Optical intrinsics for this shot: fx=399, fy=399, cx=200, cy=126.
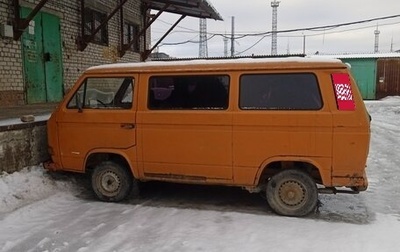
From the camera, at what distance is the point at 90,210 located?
5.07 m

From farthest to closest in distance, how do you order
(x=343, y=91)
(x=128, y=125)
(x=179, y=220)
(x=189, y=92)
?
(x=128, y=125) → (x=189, y=92) → (x=179, y=220) → (x=343, y=91)

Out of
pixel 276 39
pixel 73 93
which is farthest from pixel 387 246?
pixel 276 39

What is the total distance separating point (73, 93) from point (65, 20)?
577cm

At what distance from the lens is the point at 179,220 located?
4.64m

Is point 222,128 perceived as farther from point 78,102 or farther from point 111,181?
point 78,102

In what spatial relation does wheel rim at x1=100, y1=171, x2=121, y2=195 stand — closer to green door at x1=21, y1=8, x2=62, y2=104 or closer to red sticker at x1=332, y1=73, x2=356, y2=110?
red sticker at x1=332, y1=73, x2=356, y2=110

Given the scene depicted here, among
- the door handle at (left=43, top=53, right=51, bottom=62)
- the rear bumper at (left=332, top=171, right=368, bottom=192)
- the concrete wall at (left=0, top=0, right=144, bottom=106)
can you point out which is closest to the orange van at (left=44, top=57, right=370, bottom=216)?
the rear bumper at (left=332, top=171, right=368, bottom=192)

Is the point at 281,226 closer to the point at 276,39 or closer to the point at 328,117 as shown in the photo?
the point at 328,117

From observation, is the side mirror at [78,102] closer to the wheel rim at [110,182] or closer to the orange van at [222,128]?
the orange van at [222,128]

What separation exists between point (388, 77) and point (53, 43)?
20.5 m

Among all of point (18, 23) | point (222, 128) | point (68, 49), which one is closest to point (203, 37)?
point (68, 49)

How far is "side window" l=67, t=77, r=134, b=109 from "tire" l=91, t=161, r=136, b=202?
32.0 inches

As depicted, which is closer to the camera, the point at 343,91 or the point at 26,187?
the point at 343,91

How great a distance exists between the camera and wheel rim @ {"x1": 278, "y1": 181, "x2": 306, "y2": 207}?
4.76 m
